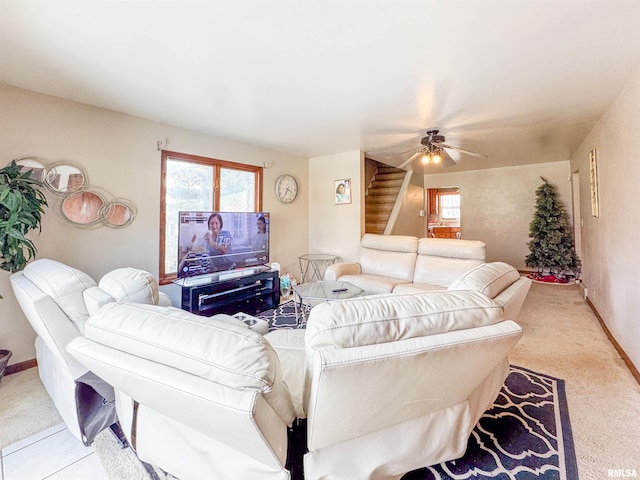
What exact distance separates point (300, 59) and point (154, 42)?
90cm

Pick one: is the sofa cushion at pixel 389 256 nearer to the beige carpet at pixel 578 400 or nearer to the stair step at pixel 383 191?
the beige carpet at pixel 578 400

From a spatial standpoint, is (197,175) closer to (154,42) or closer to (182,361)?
(154,42)

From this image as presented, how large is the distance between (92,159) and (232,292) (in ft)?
6.09

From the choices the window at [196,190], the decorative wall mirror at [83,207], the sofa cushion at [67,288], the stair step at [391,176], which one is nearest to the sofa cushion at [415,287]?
the window at [196,190]

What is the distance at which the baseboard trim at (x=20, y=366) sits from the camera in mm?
2285

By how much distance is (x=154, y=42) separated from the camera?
175 cm

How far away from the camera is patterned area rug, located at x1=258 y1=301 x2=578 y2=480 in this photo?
4.38 feet

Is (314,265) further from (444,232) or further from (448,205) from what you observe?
(448,205)

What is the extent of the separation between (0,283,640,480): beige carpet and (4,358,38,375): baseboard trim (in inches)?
2.6

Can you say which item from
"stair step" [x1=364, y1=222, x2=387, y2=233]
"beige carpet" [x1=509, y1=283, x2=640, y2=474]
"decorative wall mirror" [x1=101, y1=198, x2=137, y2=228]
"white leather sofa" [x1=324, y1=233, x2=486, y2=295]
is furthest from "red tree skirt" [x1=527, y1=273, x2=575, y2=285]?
"decorative wall mirror" [x1=101, y1=198, x2=137, y2=228]

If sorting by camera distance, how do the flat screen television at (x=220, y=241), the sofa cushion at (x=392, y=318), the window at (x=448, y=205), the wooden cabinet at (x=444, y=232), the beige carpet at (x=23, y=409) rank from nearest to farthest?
the sofa cushion at (x=392, y=318)
the beige carpet at (x=23, y=409)
the flat screen television at (x=220, y=241)
the wooden cabinet at (x=444, y=232)
the window at (x=448, y=205)

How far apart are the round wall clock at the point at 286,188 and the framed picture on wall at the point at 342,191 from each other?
670 millimetres

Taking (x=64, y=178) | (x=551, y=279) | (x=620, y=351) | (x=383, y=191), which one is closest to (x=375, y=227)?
(x=383, y=191)

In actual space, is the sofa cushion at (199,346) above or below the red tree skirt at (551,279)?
above
